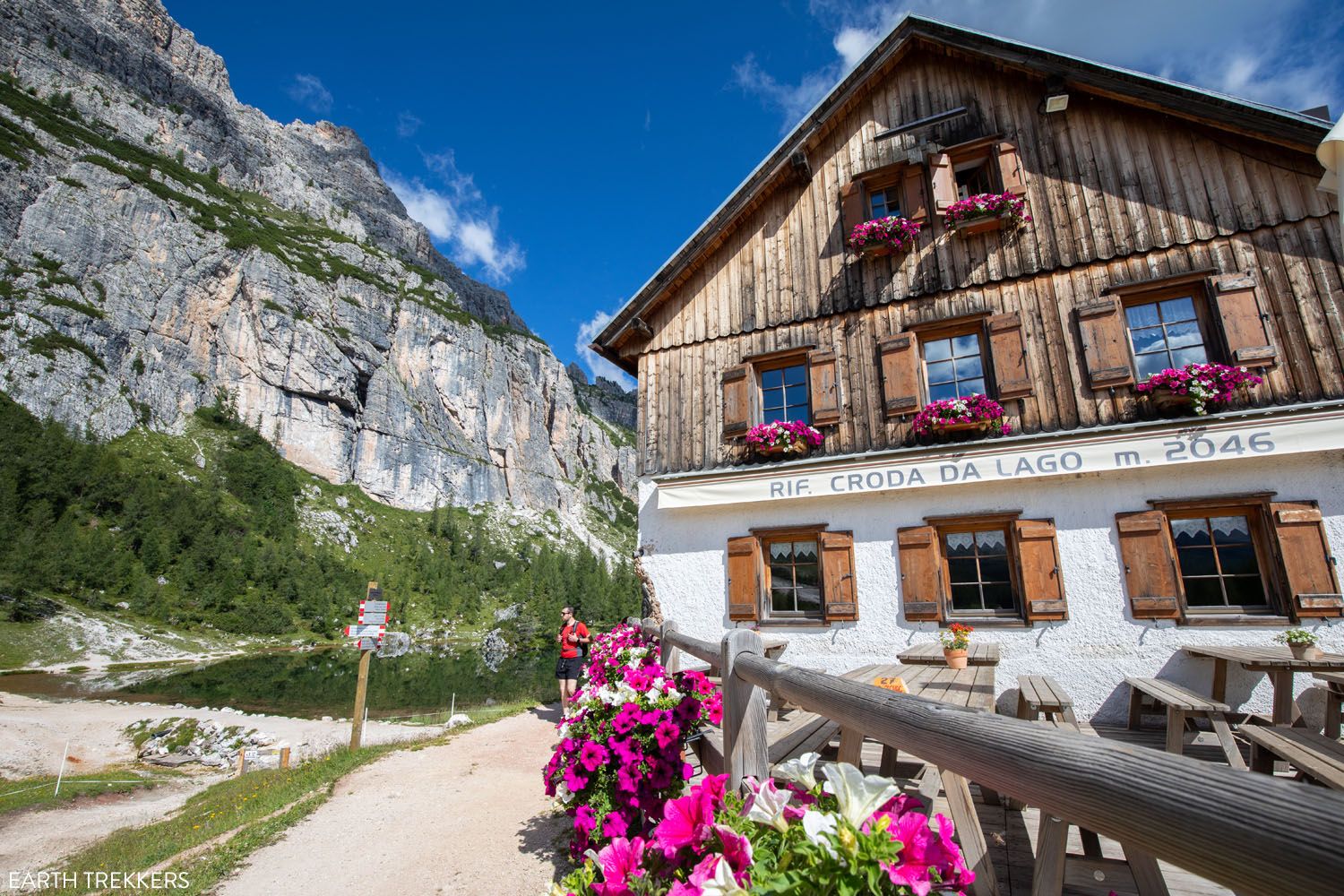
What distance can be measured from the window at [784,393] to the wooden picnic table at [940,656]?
13.2 feet

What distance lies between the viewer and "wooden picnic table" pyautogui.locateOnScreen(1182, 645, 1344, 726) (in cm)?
499

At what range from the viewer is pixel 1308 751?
3100 mm

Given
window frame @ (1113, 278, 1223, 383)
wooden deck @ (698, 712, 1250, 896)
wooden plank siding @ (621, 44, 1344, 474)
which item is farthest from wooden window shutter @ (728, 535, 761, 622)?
window frame @ (1113, 278, 1223, 383)

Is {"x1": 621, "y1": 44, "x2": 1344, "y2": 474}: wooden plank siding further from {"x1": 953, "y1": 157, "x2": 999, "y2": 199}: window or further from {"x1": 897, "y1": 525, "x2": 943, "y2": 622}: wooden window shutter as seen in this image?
{"x1": 897, "y1": 525, "x2": 943, "y2": 622}: wooden window shutter

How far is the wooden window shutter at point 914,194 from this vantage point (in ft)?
32.6

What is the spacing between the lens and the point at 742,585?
9414mm

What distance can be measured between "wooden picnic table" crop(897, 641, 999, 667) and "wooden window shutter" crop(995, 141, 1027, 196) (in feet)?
21.2

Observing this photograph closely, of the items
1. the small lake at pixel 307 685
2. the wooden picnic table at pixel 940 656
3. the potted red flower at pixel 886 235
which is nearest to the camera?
the wooden picnic table at pixel 940 656

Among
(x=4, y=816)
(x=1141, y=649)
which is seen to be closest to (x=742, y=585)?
A: (x=1141, y=649)

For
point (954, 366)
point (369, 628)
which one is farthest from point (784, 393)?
point (369, 628)

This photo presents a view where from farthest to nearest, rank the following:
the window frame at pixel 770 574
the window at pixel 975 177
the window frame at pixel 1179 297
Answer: the window at pixel 975 177, the window frame at pixel 770 574, the window frame at pixel 1179 297

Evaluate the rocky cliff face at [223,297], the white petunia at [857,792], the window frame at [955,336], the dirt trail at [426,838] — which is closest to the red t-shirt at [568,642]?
the dirt trail at [426,838]

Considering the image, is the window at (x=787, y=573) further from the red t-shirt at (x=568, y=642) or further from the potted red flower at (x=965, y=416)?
the red t-shirt at (x=568, y=642)

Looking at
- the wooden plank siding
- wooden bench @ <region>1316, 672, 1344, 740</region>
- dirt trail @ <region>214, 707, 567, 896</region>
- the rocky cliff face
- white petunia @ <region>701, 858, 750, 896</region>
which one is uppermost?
the rocky cliff face
